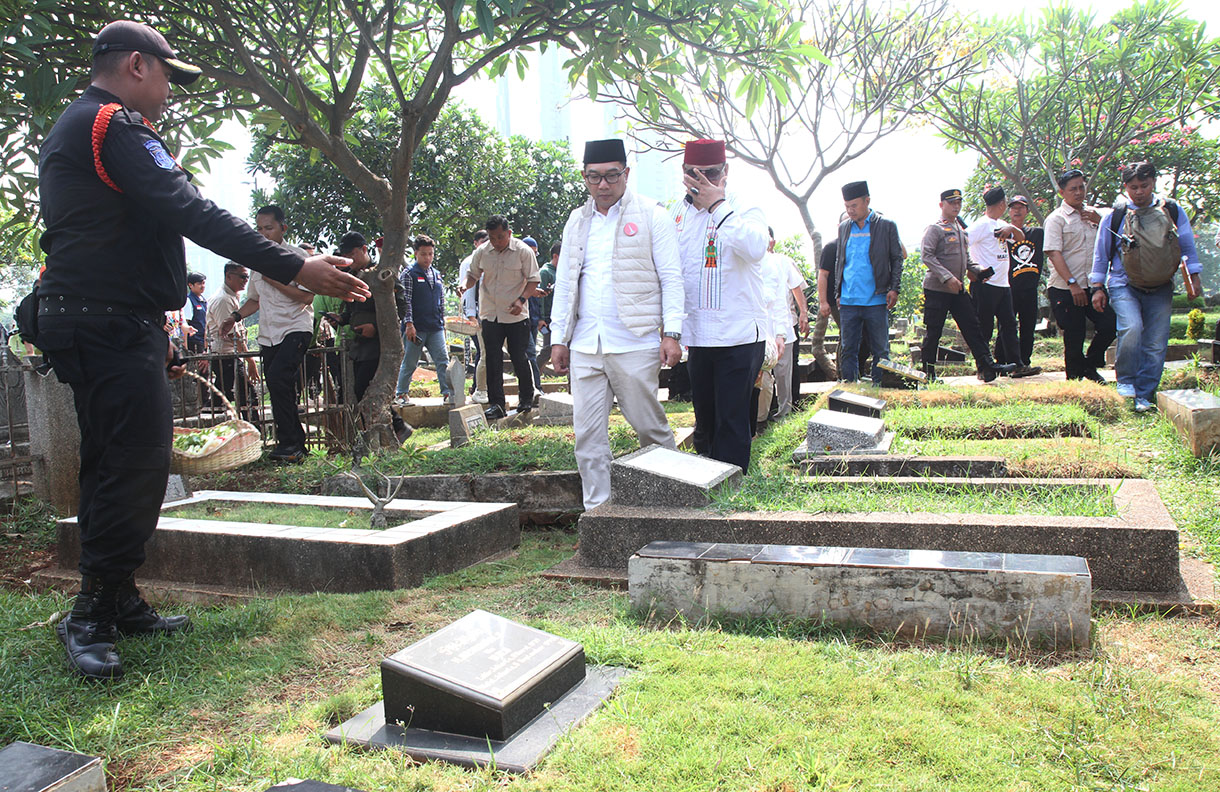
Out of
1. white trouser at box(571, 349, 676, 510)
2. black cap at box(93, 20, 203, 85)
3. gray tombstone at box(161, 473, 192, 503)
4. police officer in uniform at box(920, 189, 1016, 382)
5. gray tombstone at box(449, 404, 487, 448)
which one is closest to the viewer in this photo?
black cap at box(93, 20, 203, 85)

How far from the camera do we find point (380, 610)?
3.90m

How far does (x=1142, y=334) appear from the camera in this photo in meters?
7.11

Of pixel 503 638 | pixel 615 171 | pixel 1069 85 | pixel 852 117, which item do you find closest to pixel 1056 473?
pixel 615 171

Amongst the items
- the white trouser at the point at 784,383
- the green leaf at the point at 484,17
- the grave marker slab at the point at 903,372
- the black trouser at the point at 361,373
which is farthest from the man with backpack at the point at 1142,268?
the black trouser at the point at 361,373

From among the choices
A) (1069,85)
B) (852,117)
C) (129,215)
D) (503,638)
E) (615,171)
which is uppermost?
(1069,85)

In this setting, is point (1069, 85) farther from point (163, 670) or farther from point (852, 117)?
point (163, 670)

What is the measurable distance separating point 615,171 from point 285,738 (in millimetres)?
3480

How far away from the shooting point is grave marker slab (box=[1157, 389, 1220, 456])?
518 centimetres

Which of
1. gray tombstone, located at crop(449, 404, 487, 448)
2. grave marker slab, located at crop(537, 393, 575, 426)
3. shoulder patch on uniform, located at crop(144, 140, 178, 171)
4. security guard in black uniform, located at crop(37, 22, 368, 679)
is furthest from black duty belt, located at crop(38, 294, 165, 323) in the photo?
grave marker slab, located at crop(537, 393, 575, 426)

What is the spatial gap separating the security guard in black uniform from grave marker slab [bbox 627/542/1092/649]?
5.66ft

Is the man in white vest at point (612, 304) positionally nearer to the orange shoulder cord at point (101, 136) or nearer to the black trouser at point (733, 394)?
the black trouser at point (733, 394)

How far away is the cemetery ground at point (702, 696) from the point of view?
7.66 ft

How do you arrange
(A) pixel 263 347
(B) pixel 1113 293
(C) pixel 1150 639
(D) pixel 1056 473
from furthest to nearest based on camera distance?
(A) pixel 263 347, (B) pixel 1113 293, (D) pixel 1056 473, (C) pixel 1150 639

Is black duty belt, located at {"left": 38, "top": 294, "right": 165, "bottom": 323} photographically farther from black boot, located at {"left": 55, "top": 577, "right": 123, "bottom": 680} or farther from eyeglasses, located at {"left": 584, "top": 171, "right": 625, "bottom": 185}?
eyeglasses, located at {"left": 584, "top": 171, "right": 625, "bottom": 185}
